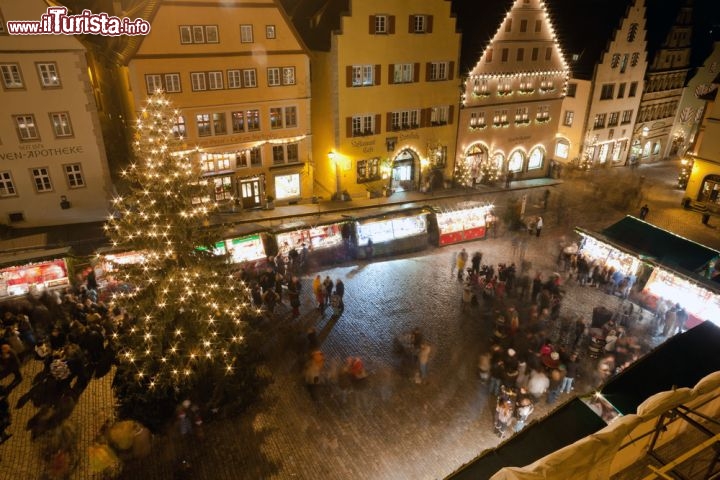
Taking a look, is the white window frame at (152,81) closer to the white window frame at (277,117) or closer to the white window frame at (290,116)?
the white window frame at (277,117)

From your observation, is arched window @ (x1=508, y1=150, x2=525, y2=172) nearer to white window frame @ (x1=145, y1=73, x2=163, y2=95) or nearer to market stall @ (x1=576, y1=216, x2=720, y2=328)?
market stall @ (x1=576, y1=216, x2=720, y2=328)

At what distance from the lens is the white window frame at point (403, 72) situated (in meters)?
31.7

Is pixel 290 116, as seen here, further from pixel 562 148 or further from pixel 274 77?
pixel 562 148

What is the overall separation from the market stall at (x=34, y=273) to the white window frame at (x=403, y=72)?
21.5 metres

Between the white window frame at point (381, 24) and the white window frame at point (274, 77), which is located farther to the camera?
the white window frame at point (381, 24)

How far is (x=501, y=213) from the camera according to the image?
31.0 metres

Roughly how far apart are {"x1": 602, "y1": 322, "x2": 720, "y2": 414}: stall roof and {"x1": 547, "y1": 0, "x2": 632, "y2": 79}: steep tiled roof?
3067 cm

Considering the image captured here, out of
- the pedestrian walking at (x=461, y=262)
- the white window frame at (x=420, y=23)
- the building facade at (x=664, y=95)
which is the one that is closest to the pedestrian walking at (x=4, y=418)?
the pedestrian walking at (x=461, y=262)

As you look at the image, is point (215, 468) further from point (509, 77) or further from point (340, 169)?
point (509, 77)

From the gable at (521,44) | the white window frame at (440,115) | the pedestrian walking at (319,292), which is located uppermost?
the gable at (521,44)

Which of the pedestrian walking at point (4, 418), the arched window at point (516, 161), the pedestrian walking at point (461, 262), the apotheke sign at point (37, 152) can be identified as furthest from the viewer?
the arched window at point (516, 161)

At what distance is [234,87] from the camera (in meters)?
28.3

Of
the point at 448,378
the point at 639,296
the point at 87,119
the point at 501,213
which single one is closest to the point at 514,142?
the point at 501,213

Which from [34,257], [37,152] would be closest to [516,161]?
[37,152]
